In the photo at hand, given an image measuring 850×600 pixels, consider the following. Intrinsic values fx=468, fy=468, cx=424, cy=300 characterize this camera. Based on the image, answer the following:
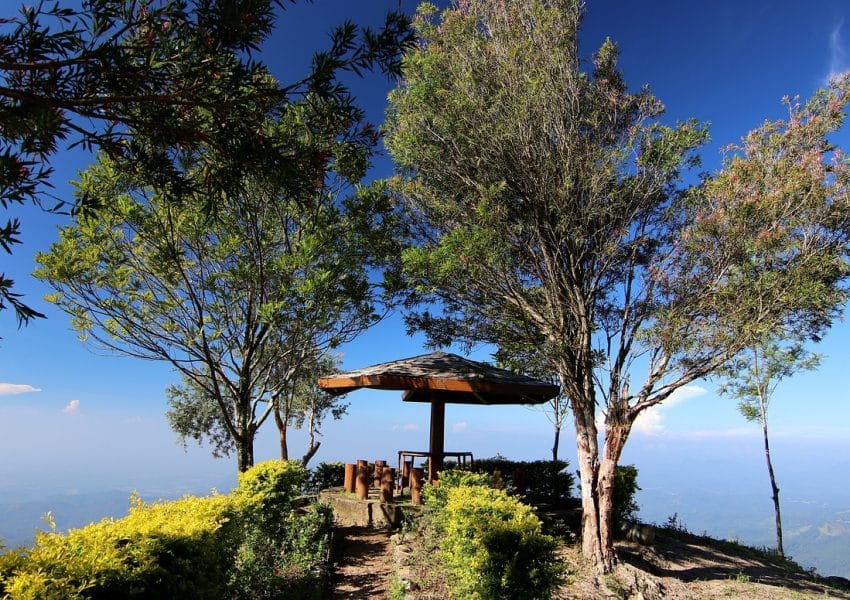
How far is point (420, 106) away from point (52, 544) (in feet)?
29.7

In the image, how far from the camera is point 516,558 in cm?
455

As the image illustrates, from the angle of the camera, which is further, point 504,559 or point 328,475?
point 328,475

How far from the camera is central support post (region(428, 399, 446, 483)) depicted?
11039 mm

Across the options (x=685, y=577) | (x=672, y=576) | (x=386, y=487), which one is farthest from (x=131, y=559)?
(x=685, y=577)

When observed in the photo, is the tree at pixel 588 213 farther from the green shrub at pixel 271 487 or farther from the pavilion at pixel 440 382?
the green shrub at pixel 271 487

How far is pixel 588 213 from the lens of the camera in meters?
9.00

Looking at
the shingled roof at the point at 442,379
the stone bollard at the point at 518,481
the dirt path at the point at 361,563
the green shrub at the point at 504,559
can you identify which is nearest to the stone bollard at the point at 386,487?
the dirt path at the point at 361,563

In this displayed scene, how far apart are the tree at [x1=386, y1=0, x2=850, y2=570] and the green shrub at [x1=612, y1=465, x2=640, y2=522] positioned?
3559 mm

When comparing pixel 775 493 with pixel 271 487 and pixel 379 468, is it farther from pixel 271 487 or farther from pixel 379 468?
pixel 271 487

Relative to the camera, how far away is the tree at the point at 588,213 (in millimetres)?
8031

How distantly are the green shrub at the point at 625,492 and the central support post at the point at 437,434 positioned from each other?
14.6 feet

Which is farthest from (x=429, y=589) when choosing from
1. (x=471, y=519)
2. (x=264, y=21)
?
(x=264, y=21)

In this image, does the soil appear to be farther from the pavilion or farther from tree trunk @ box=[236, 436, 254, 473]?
the pavilion

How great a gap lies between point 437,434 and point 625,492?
5314mm
